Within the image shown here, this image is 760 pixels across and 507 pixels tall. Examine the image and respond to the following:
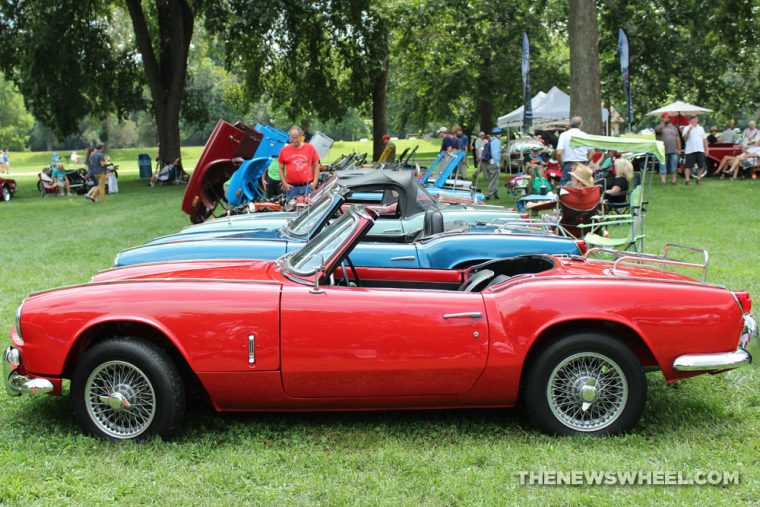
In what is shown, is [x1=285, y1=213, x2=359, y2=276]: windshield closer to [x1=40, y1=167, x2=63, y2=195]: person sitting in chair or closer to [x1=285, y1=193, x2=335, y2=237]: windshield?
[x1=285, y1=193, x2=335, y2=237]: windshield

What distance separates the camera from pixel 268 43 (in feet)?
93.9

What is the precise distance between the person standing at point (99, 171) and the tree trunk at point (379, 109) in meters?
9.47

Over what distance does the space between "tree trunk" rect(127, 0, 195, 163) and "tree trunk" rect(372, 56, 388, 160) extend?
24.0 ft

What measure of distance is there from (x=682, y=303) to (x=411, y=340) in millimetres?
1598

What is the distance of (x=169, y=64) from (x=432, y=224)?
82.6 ft

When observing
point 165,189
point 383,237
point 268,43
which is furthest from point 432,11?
point 383,237

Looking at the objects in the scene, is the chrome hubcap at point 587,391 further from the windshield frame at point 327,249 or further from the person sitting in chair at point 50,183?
the person sitting in chair at point 50,183

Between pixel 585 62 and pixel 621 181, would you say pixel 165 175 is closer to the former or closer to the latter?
pixel 585 62

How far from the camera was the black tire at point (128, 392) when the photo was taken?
427cm

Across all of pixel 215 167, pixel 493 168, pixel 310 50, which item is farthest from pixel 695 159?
pixel 310 50

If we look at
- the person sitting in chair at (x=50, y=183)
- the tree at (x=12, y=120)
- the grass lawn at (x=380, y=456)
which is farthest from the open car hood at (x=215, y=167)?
the tree at (x=12, y=120)

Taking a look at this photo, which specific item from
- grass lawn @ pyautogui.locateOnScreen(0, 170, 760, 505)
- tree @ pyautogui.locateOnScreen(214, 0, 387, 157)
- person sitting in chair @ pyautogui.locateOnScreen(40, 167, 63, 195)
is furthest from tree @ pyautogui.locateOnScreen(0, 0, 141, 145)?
grass lawn @ pyautogui.locateOnScreen(0, 170, 760, 505)

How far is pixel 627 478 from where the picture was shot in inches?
153

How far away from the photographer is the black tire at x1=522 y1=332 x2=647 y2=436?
4.33 meters
